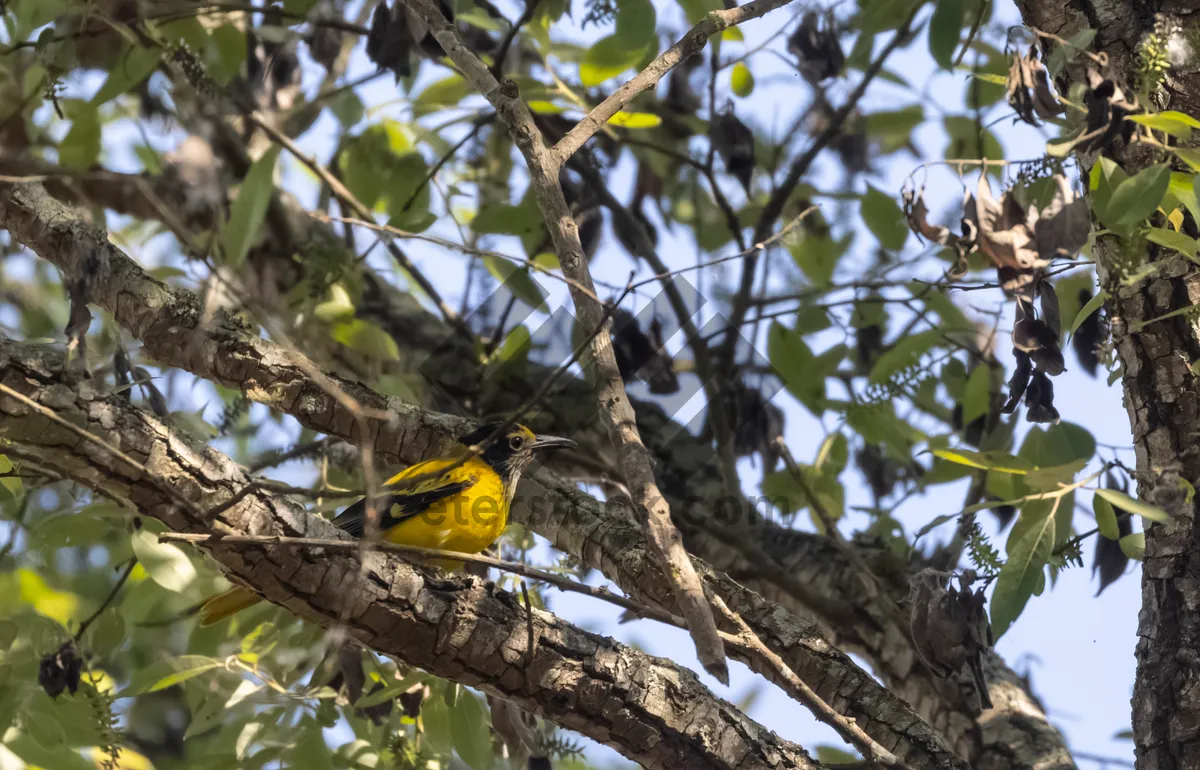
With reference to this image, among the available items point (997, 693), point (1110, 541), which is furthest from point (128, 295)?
→ point (997, 693)

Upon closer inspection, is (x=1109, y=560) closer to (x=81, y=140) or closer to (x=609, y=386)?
(x=609, y=386)

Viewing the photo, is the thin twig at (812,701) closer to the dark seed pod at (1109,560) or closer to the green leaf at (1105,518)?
the green leaf at (1105,518)

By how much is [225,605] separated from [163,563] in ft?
1.82

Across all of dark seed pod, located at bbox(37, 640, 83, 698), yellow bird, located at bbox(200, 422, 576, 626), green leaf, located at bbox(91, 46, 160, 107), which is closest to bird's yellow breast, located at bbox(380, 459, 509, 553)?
yellow bird, located at bbox(200, 422, 576, 626)

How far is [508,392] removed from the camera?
17.6 feet

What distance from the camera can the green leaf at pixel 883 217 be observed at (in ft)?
14.9

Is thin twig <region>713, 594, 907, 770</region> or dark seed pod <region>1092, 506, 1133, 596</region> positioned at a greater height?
dark seed pod <region>1092, 506, 1133, 596</region>

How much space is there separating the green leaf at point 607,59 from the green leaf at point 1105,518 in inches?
85.5

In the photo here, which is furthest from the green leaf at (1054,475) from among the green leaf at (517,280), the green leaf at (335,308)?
the green leaf at (335,308)

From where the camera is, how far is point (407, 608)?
254 cm

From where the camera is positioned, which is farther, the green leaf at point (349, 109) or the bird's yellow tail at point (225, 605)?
the green leaf at point (349, 109)

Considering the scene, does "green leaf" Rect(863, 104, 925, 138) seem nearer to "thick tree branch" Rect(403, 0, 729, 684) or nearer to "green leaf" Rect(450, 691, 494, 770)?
"thick tree branch" Rect(403, 0, 729, 684)

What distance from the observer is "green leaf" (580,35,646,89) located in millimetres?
3870

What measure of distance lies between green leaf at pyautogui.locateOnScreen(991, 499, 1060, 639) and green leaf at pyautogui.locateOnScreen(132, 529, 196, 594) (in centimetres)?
241
